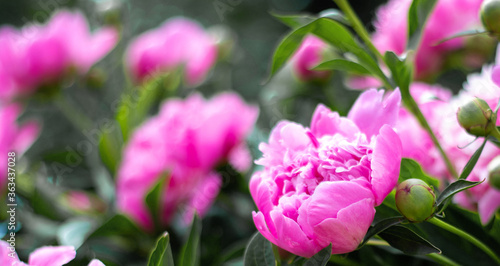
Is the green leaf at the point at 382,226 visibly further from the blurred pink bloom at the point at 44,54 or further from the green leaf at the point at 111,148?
the blurred pink bloom at the point at 44,54

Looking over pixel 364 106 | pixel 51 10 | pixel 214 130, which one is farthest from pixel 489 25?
pixel 51 10

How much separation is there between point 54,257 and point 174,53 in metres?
0.39

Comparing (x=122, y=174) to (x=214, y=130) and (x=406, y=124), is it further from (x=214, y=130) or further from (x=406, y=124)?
(x=406, y=124)

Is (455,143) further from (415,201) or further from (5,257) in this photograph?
(5,257)

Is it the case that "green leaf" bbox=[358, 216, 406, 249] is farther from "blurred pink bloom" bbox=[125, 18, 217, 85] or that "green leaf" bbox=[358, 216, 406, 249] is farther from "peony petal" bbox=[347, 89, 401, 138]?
"blurred pink bloom" bbox=[125, 18, 217, 85]

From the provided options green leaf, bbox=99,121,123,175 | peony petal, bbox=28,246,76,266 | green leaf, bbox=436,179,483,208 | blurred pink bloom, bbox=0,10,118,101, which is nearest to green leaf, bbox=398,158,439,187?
green leaf, bbox=436,179,483,208

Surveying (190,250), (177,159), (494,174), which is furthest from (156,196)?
(494,174)

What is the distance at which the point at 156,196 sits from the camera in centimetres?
42

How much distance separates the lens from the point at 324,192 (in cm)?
22

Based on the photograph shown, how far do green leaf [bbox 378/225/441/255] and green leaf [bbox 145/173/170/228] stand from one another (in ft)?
0.70

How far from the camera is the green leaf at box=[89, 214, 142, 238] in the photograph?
16.0 inches

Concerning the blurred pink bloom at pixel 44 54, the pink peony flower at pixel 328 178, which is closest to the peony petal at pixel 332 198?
the pink peony flower at pixel 328 178

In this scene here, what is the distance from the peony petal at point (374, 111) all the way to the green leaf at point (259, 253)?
72 mm

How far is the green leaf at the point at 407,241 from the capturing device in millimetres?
225
